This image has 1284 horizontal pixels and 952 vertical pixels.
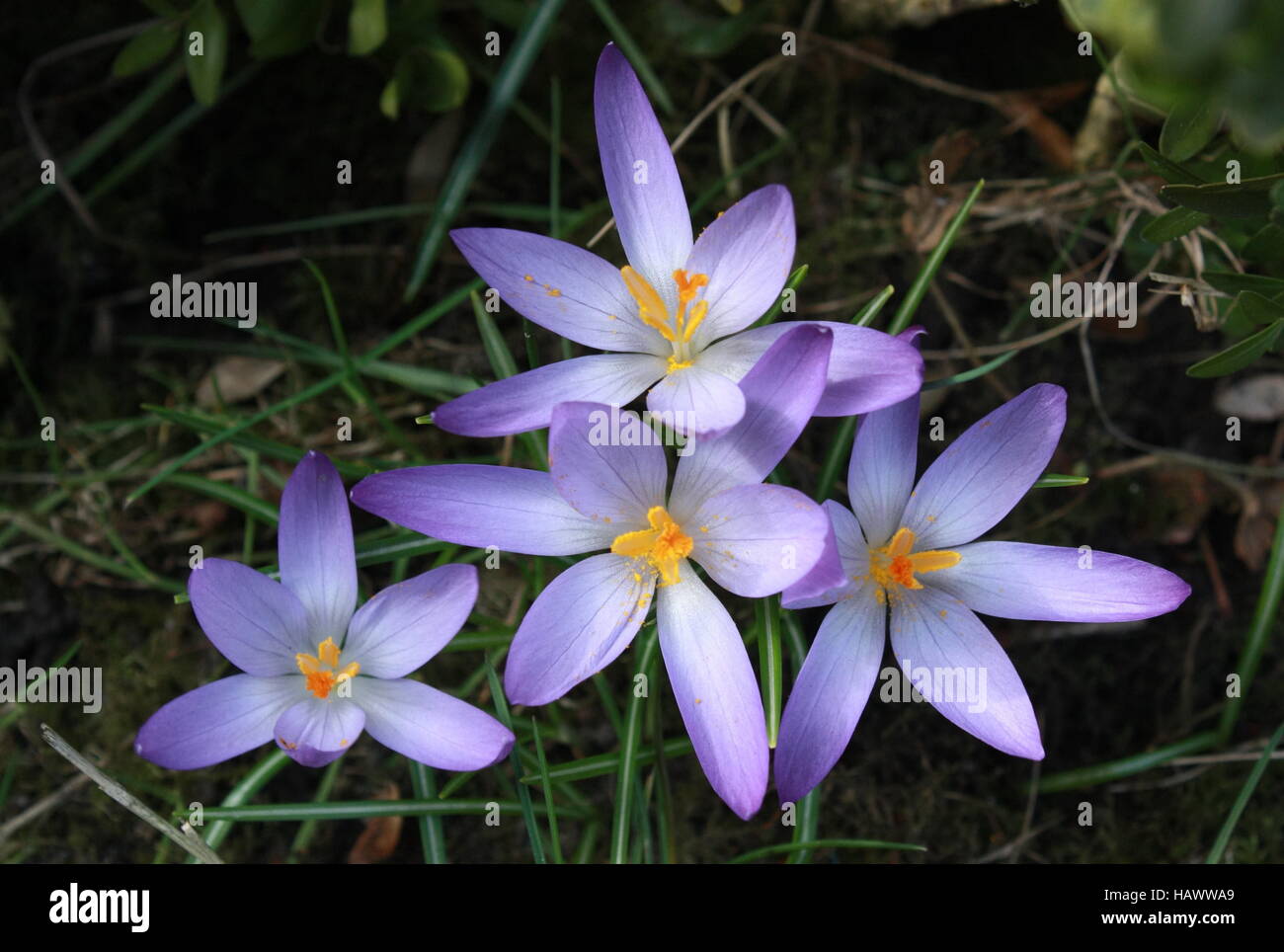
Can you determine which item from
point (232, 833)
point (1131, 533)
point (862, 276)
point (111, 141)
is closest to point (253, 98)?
point (111, 141)

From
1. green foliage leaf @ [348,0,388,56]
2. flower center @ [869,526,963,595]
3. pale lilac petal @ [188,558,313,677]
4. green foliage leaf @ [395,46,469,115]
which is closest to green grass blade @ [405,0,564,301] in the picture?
green foliage leaf @ [395,46,469,115]

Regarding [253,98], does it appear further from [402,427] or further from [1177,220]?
[1177,220]

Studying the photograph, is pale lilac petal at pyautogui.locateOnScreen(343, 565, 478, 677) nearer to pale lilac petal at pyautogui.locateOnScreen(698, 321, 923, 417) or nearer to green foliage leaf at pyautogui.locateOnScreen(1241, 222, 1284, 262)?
pale lilac petal at pyautogui.locateOnScreen(698, 321, 923, 417)

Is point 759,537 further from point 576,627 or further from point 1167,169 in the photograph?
point 1167,169

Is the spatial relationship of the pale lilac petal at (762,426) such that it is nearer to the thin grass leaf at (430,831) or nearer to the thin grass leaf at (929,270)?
the thin grass leaf at (929,270)

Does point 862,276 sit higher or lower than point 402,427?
higher
